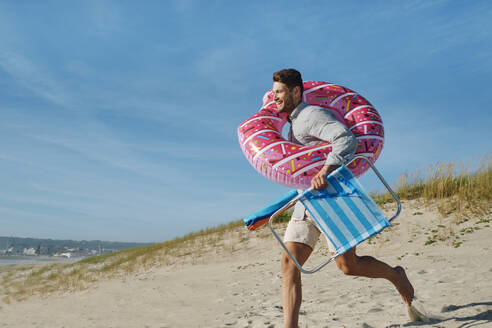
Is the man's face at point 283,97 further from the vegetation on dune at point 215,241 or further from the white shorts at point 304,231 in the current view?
the vegetation on dune at point 215,241

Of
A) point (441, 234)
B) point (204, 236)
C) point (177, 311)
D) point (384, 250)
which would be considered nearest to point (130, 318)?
point (177, 311)

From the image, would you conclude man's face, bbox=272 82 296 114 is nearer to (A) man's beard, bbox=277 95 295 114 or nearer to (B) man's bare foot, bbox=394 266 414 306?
(A) man's beard, bbox=277 95 295 114

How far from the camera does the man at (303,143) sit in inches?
110

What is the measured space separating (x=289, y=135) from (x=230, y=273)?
20.9 ft

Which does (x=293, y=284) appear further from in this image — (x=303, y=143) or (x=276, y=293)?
(x=276, y=293)

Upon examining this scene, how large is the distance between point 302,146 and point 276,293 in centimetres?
406

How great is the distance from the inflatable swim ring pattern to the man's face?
28 cm

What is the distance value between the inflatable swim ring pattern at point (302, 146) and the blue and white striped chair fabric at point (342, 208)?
173 mm

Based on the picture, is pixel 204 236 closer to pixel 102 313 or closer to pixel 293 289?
pixel 102 313

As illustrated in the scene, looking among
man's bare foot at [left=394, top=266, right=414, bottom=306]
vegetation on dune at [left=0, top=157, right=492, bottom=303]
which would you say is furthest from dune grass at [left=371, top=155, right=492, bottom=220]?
man's bare foot at [left=394, top=266, right=414, bottom=306]

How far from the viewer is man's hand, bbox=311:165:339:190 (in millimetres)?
2752

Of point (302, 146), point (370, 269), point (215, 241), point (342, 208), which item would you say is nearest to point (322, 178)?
point (342, 208)

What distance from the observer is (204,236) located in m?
13.9

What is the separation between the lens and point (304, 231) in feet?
9.55
